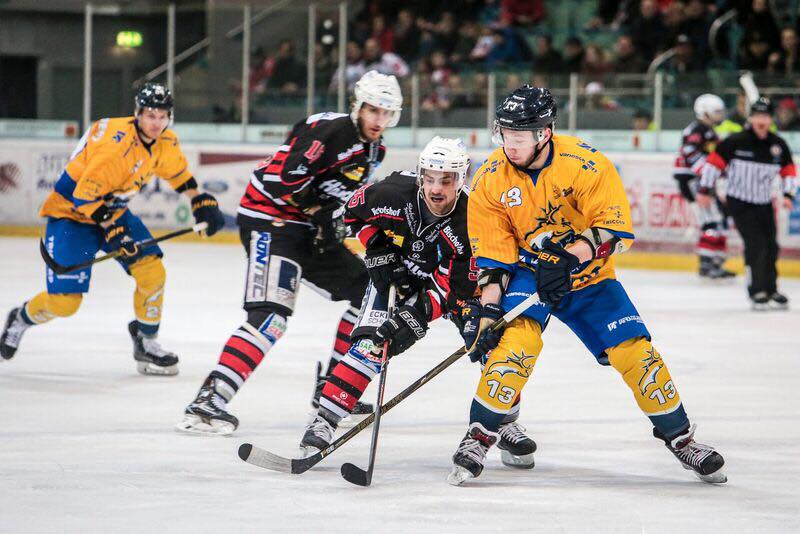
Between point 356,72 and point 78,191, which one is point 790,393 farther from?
point 356,72

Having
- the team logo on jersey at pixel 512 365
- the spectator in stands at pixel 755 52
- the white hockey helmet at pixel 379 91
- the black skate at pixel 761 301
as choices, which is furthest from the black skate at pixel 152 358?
the spectator in stands at pixel 755 52

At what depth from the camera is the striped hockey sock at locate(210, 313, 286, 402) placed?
457 cm

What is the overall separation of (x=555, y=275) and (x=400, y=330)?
60cm

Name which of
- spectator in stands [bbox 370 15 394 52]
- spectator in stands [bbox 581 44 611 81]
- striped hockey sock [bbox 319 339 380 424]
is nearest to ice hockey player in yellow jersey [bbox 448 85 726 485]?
striped hockey sock [bbox 319 339 380 424]

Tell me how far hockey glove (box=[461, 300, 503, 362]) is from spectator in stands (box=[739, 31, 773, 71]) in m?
8.07

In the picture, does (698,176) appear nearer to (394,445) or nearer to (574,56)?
(574,56)

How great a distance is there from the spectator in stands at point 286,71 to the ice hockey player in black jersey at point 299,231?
23.8 feet

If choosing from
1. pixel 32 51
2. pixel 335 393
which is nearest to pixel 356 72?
pixel 32 51

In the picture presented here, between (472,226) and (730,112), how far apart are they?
24.0 feet

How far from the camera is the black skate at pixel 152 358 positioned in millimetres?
5953

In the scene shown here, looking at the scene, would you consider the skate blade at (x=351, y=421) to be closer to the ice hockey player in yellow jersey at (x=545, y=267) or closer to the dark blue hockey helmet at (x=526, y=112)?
the ice hockey player in yellow jersey at (x=545, y=267)

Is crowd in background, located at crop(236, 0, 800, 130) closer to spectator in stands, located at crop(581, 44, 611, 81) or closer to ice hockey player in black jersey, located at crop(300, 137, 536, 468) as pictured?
spectator in stands, located at crop(581, 44, 611, 81)

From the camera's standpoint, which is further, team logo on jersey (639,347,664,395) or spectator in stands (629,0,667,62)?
spectator in stands (629,0,667,62)

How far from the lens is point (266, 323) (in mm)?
4660
